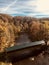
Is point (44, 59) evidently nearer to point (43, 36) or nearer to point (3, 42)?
point (43, 36)

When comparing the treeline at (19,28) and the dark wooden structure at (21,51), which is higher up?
the treeline at (19,28)

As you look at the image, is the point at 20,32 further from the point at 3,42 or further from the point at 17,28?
the point at 3,42

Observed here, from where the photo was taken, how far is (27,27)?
2.23 m

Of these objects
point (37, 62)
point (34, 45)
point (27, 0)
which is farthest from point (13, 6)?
point (37, 62)

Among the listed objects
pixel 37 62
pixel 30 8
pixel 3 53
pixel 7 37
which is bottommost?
pixel 37 62

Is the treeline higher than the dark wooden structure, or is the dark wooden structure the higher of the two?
the treeline

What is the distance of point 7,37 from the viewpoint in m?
2.12

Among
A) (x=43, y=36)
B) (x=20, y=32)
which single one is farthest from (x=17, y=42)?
(x=43, y=36)

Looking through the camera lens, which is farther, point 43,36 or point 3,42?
point 43,36

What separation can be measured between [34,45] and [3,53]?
373 mm

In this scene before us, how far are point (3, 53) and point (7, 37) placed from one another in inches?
7.1

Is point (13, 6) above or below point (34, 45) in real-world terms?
above

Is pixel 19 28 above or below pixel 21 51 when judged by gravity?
above

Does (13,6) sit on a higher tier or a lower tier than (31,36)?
higher
